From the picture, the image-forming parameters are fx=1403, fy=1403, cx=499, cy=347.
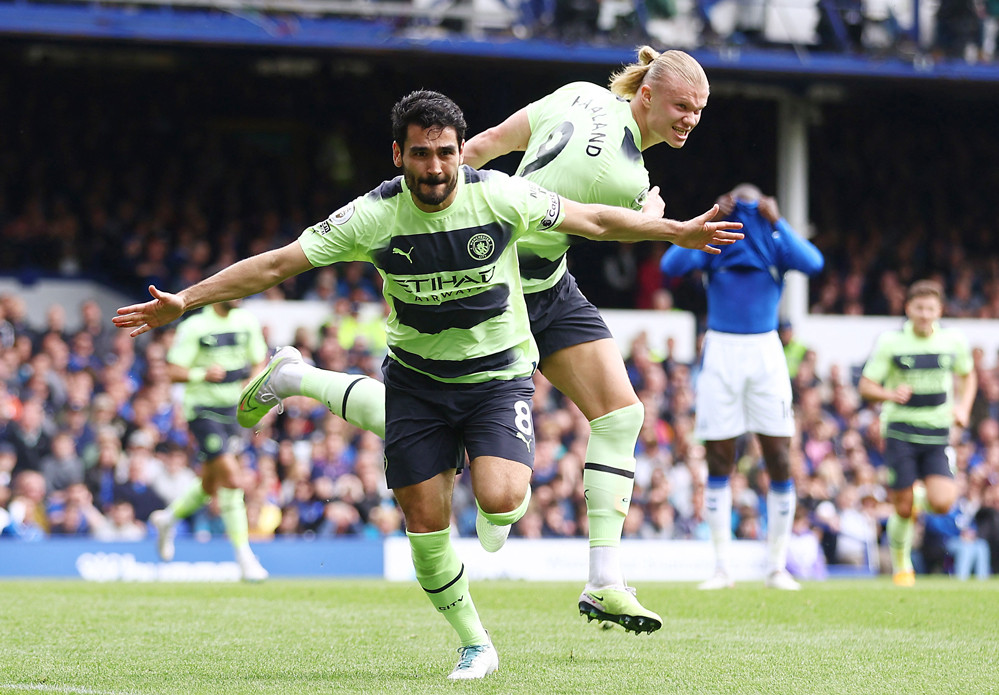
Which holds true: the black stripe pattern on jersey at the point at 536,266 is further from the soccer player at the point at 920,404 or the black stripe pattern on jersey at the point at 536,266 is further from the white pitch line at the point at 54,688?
the soccer player at the point at 920,404

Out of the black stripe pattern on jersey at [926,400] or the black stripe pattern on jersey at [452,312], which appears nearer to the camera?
the black stripe pattern on jersey at [452,312]

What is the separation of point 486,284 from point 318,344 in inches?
462

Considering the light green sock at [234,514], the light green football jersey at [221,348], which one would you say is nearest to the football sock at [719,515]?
the light green sock at [234,514]

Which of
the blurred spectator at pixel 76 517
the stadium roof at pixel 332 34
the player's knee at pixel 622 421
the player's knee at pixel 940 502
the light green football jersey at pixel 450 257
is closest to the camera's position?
the light green football jersey at pixel 450 257

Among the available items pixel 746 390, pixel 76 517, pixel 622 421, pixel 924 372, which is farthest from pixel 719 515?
pixel 76 517

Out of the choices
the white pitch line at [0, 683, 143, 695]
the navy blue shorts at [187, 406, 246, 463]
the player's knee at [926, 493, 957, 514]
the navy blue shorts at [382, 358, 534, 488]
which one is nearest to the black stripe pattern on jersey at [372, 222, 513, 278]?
the navy blue shorts at [382, 358, 534, 488]

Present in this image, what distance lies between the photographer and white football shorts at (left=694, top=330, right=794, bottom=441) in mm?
10711

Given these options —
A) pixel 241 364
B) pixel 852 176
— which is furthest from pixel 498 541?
pixel 852 176

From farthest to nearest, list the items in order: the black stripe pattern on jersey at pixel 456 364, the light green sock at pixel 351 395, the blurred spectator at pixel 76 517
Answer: the blurred spectator at pixel 76 517, the light green sock at pixel 351 395, the black stripe pattern on jersey at pixel 456 364

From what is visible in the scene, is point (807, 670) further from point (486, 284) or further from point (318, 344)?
point (318, 344)

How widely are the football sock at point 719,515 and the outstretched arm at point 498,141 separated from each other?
4.66 metres

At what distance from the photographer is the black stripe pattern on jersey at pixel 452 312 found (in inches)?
233

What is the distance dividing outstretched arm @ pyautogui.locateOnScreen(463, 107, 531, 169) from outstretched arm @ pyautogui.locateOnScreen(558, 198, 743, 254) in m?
1.06

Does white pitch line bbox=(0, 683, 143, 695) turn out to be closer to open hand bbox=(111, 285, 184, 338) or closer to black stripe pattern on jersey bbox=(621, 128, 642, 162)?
open hand bbox=(111, 285, 184, 338)
